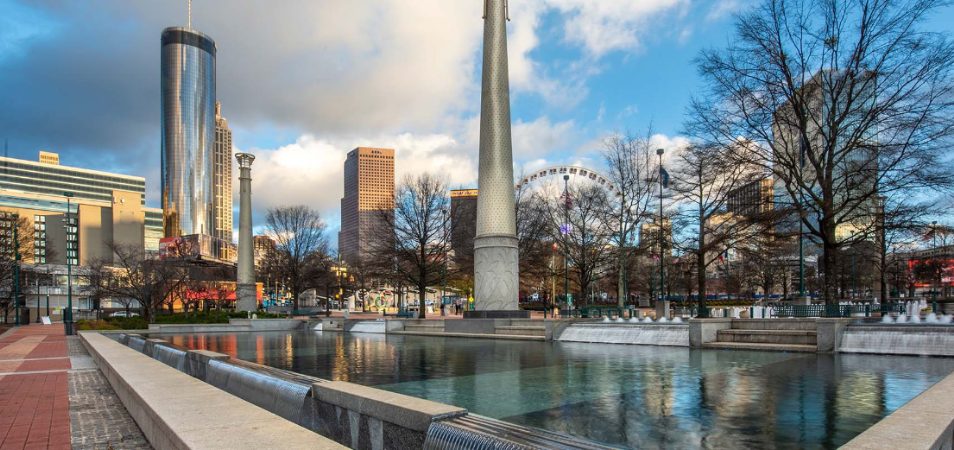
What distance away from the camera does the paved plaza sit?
7637mm

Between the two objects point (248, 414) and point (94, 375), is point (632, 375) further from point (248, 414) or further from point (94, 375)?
point (94, 375)

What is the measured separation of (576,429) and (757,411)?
10.9 feet

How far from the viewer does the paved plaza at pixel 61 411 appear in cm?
764

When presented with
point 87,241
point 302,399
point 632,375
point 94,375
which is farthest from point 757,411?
point 87,241

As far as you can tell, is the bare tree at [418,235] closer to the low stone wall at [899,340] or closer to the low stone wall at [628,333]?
the low stone wall at [628,333]

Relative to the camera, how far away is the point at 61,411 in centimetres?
956

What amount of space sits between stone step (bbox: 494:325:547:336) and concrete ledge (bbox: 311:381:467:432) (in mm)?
19441

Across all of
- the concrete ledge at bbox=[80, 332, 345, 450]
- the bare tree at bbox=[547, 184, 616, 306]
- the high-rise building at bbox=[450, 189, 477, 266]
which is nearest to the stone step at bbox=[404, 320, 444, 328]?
the bare tree at bbox=[547, 184, 616, 306]

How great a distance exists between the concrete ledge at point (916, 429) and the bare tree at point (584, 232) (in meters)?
34.3

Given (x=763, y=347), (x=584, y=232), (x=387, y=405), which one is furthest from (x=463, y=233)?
(x=387, y=405)

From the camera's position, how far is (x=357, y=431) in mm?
7430

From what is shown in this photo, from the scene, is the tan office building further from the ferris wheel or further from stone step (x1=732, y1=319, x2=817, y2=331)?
stone step (x1=732, y1=319, x2=817, y2=331)

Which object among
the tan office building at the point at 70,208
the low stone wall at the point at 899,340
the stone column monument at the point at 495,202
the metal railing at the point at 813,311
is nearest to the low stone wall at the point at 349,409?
the low stone wall at the point at 899,340

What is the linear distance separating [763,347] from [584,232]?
23.7m
